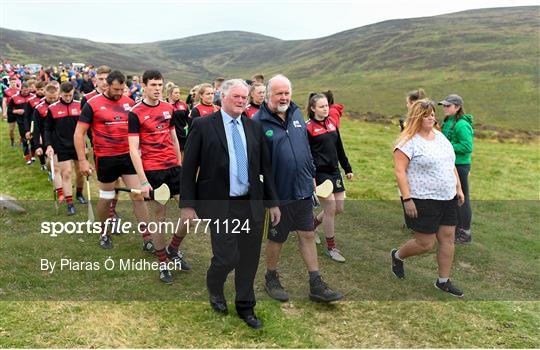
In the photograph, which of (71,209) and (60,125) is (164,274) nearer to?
(71,209)

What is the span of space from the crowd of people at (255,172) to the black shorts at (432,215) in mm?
15

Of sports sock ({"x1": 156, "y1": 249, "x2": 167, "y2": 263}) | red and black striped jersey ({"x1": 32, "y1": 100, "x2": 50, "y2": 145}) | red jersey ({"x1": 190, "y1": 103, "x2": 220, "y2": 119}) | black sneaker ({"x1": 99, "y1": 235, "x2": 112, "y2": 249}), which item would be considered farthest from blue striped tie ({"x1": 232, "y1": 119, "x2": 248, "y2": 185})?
red and black striped jersey ({"x1": 32, "y1": 100, "x2": 50, "y2": 145})

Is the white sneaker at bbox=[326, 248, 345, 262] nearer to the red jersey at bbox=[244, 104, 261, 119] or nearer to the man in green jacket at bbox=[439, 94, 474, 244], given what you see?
the red jersey at bbox=[244, 104, 261, 119]

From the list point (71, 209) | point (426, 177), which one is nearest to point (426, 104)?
point (426, 177)

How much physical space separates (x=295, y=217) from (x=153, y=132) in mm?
2597

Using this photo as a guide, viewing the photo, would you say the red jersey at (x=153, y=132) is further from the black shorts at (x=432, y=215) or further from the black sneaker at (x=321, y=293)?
the black shorts at (x=432, y=215)

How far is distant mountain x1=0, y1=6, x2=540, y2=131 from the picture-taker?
7081cm

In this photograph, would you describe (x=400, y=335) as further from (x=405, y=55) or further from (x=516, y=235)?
(x=405, y=55)

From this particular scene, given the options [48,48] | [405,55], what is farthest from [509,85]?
[48,48]

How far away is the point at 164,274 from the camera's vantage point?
6652 mm

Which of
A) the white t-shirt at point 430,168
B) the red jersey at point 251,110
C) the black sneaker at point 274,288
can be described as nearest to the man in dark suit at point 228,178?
the black sneaker at point 274,288

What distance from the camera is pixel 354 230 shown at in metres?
10.1

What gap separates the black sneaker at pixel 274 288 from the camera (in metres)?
6.20

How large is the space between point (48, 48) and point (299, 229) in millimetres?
197398
